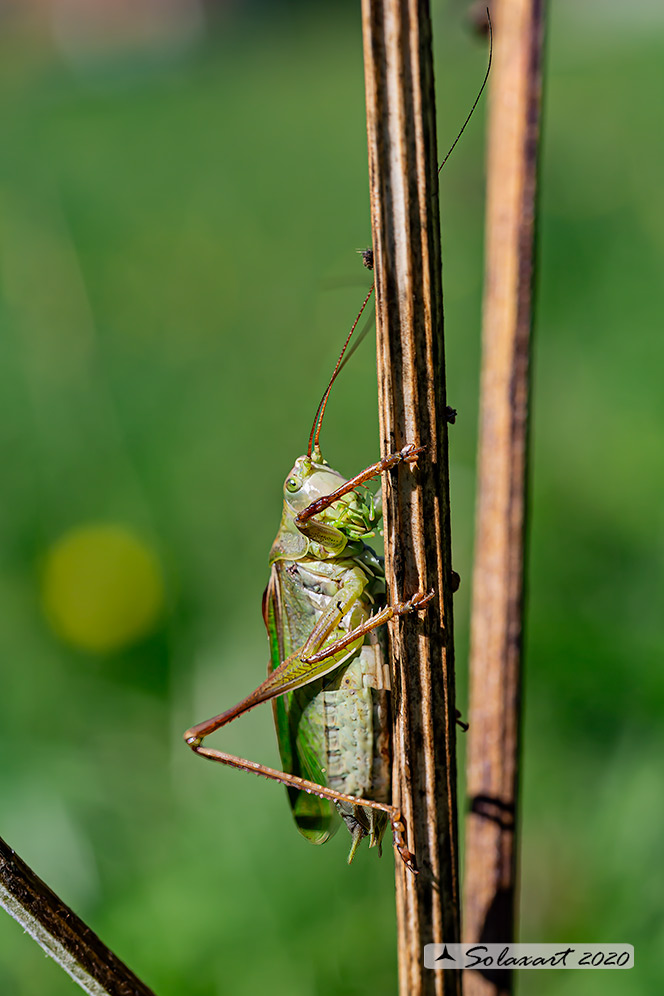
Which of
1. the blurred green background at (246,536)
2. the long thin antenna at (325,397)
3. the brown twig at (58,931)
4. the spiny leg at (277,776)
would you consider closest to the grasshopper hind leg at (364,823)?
the spiny leg at (277,776)

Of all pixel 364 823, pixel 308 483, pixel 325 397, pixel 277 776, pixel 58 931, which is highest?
pixel 325 397

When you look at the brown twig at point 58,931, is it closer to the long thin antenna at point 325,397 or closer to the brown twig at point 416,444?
the brown twig at point 416,444

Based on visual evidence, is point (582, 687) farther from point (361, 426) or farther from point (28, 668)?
point (28, 668)

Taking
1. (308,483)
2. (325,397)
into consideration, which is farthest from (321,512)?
(325,397)

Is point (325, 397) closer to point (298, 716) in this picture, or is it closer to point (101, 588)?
point (298, 716)

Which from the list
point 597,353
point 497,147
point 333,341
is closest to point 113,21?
point 333,341

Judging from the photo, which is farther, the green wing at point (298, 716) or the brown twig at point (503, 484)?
the green wing at point (298, 716)

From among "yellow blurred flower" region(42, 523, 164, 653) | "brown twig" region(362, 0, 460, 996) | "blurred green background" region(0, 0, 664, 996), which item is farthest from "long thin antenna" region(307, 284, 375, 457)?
"yellow blurred flower" region(42, 523, 164, 653)
